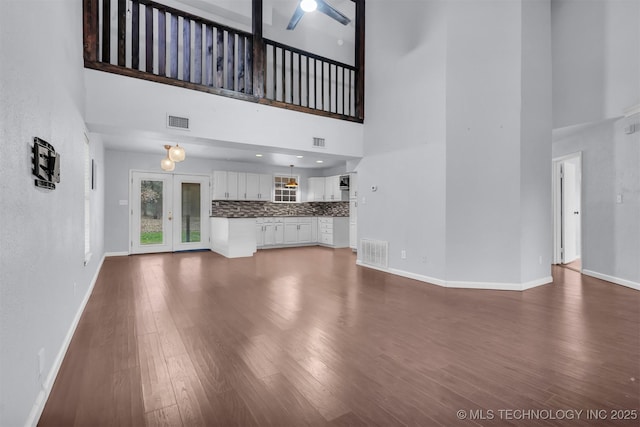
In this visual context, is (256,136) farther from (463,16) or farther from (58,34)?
(463,16)

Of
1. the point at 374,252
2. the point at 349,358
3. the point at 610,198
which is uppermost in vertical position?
the point at 610,198

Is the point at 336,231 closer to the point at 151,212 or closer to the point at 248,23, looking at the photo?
the point at 151,212

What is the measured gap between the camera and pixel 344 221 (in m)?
9.24

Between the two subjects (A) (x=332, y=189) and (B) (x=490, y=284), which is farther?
(A) (x=332, y=189)

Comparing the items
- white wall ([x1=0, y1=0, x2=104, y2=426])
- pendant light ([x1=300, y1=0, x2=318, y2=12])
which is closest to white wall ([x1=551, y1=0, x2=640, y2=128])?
pendant light ([x1=300, y1=0, x2=318, y2=12])

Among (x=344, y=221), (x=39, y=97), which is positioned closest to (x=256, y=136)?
(x=39, y=97)

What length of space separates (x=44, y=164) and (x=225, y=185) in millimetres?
6798

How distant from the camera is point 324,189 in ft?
31.7

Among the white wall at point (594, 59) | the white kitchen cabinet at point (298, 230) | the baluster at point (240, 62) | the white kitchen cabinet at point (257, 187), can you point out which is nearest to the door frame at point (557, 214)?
the white wall at point (594, 59)

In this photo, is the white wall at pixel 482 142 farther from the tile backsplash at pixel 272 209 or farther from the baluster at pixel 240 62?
the tile backsplash at pixel 272 209

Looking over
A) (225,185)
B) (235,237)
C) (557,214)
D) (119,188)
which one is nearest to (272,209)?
(225,185)

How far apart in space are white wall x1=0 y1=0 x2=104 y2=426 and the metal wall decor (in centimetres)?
4

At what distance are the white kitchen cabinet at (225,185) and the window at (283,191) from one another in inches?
50.5

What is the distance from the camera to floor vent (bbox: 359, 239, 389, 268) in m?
5.57
